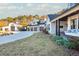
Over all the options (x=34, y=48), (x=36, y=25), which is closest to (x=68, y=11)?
(x=36, y=25)

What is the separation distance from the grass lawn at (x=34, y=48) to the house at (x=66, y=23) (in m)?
0.57

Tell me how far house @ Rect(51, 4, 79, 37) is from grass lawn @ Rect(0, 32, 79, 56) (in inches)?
22.4

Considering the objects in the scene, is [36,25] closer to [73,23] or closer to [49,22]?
[49,22]

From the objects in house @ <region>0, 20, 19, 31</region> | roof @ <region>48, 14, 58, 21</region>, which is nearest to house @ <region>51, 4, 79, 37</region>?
roof @ <region>48, 14, 58, 21</region>

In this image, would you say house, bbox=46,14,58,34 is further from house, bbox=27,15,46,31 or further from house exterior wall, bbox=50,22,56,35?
house, bbox=27,15,46,31

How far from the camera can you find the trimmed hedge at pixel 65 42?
7.90 metres

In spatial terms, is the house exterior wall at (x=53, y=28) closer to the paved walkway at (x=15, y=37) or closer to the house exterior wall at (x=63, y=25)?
the house exterior wall at (x=63, y=25)

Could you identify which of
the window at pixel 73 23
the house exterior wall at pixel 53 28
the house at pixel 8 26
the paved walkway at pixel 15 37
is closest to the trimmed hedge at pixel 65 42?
the house exterior wall at pixel 53 28

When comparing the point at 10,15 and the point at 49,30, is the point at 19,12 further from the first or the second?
the point at 49,30

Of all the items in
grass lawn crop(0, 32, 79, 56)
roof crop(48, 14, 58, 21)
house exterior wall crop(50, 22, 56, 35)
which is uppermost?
roof crop(48, 14, 58, 21)

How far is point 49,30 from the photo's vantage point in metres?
8.62

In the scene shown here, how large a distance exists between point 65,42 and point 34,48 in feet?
3.44

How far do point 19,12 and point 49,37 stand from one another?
1.33 m

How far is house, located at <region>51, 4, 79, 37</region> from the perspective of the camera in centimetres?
829
